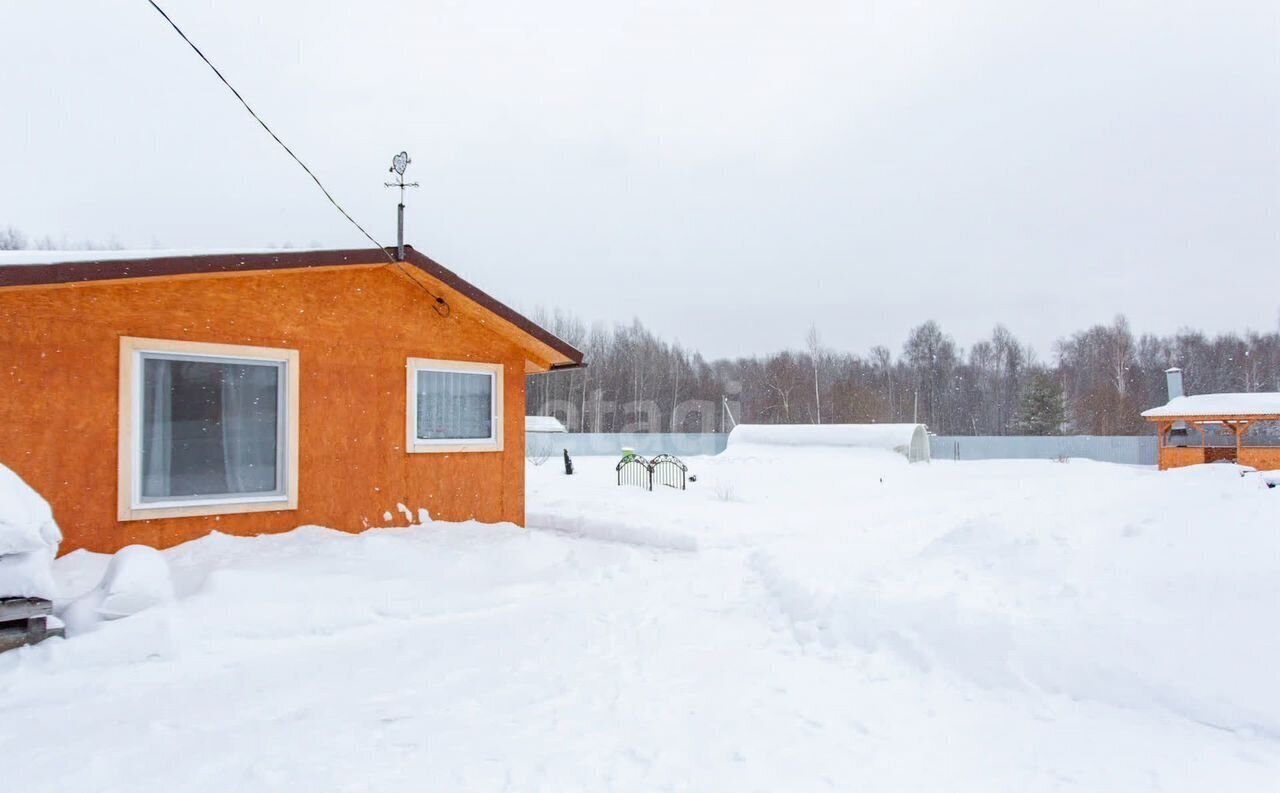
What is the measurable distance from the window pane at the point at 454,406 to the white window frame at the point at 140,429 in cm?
148

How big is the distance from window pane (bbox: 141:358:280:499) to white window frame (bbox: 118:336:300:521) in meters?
0.07

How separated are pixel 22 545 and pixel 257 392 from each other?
2.65 metres

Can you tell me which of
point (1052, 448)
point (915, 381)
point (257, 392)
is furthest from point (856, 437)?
point (915, 381)

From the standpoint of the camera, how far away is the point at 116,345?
19.2 ft

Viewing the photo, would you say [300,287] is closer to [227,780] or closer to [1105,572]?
[227,780]

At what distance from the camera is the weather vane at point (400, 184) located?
735cm

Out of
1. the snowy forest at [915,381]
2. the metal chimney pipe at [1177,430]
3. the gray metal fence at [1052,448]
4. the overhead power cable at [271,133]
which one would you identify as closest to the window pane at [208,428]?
the overhead power cable at [271,133]

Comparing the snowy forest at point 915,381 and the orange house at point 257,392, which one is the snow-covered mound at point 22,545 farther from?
the snowy forest at point 915,381

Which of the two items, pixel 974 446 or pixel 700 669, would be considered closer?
pixel 700 669

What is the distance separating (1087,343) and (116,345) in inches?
2621

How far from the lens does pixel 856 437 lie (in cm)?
2467

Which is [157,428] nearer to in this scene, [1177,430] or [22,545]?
[22,545]

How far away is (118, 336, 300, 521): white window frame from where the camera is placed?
19.3ft

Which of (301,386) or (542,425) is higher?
(301,386)
